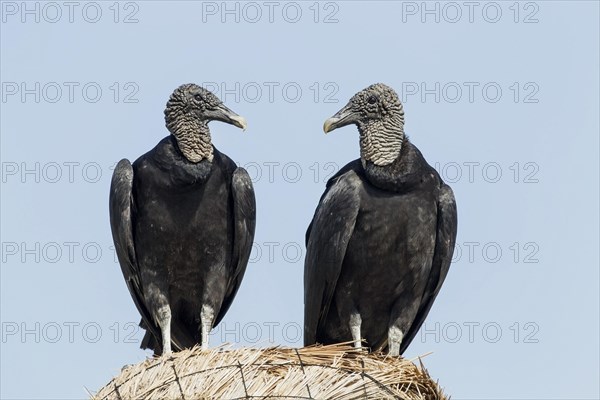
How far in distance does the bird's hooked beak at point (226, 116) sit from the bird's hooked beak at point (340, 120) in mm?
648

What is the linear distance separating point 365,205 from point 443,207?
63 cm

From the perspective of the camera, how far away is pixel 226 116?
10.9 m

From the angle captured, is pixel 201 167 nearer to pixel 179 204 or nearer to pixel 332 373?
pixel 179 204

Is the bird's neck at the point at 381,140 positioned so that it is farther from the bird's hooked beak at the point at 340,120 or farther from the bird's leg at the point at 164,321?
the bird's leg at the point at 164,321

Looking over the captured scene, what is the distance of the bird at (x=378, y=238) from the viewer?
10531 millimetres

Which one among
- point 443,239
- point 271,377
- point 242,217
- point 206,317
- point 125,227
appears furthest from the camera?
point 206,317

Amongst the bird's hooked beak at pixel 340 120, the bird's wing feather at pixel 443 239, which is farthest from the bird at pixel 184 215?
the bird's wing feather at pixel 443 239

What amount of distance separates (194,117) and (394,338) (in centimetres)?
236

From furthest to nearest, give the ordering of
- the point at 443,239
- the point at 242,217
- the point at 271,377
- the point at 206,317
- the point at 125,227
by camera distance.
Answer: the point at 206,317 < the point at 242,217 < the point at 125,227 < the point at 443,239 < the point at 271,377

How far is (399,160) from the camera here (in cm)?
1063

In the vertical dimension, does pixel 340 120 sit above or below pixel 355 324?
above

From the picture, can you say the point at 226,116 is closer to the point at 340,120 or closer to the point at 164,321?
the point at 340,120

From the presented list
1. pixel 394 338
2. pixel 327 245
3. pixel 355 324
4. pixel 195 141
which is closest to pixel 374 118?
pixel 327 245

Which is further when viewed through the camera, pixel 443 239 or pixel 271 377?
pixel 443 239
